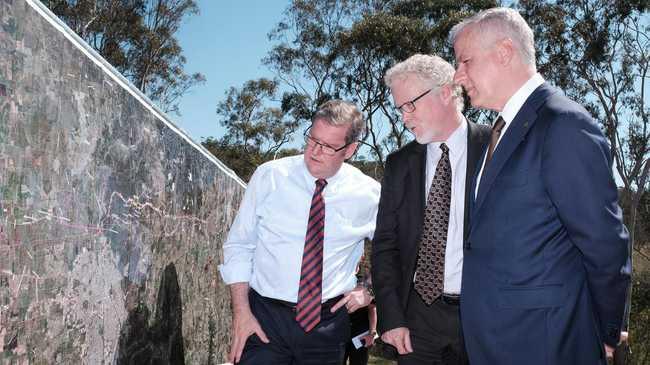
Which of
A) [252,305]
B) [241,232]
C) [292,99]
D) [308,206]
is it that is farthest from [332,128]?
[292,99]

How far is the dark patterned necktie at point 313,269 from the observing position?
8.13 feet

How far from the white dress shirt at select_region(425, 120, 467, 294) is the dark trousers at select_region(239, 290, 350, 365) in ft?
1.70

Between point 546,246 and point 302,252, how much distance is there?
1.09 meters

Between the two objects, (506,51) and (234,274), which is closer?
(506,51)

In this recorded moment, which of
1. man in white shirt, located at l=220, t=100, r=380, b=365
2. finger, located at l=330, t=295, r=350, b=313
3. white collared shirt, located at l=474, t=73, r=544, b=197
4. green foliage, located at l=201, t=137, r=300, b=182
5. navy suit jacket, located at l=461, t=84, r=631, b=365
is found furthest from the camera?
green foliage, located at l=201, t=137, r=300, b=182

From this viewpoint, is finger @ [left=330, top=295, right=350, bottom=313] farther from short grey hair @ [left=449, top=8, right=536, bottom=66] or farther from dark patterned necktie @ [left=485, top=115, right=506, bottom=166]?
short grey hair @ [left=449, top=8, right=536, bottom=66]

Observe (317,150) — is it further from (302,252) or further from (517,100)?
(517,100)

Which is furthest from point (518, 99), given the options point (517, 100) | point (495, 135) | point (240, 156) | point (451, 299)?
point (240, 156)

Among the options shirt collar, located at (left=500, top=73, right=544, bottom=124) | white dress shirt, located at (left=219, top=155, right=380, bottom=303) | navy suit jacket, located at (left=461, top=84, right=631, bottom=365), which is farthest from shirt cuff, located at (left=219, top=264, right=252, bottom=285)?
shirt collar, located at (left=500, top=73, right=544, bottom=124)

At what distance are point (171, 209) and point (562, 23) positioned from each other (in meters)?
16.1

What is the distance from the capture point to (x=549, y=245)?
174cm

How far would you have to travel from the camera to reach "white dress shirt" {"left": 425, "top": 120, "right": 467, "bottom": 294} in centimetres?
240

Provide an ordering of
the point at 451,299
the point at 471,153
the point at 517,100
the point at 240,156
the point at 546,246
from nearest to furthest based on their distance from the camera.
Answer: the point at 546,246
the point at 517,100
the point at 451,299
the point at 471,153
the point at 240,156

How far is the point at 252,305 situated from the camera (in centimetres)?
257
